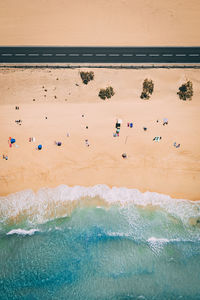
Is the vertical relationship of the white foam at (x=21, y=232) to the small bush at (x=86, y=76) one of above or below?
below

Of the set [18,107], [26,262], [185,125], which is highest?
[18,107]

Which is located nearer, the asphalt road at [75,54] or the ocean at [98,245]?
the ocean at [98,245]

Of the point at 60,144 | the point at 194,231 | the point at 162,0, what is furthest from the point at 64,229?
the point at 162,0

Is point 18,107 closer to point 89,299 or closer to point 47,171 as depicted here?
point 47,171

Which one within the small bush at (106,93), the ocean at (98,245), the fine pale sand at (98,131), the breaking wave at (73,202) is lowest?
the ocean at (98,245)

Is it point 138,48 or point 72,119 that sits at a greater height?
point 138,48

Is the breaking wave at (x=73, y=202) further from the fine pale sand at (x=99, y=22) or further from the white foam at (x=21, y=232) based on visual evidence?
the fine pale sand at (x=99, y=22)

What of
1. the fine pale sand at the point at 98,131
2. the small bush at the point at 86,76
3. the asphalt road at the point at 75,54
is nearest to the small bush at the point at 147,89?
the fine pale sand at the point at 98,131
